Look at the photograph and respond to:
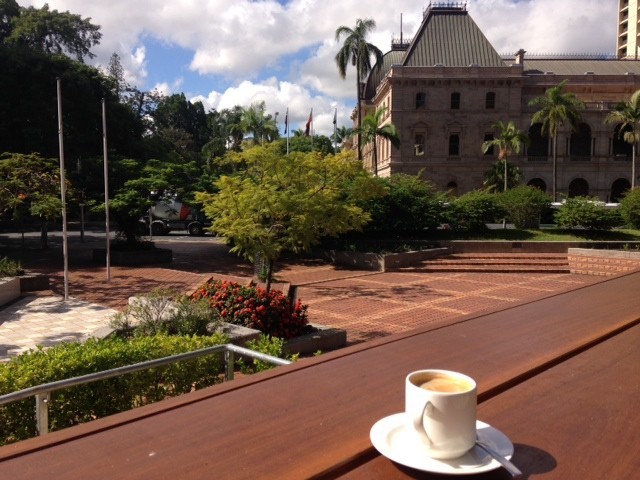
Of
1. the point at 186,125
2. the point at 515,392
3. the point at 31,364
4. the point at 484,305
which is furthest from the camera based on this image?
the point at 186,125

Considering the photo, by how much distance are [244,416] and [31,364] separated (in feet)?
12.6

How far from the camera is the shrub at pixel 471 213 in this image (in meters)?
21.0

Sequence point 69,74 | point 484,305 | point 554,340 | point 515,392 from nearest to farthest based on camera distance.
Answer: point 515,392 < point 554,340 < point 484,305 < point 69,74

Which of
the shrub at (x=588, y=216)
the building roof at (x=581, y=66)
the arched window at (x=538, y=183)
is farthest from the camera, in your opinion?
the building roof at (x=581, y=66)

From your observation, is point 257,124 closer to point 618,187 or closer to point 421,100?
point 421,100

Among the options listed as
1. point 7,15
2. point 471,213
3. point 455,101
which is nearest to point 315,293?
point 471,213

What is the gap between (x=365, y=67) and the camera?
39.7 metres

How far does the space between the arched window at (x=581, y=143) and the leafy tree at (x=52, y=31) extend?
41.2 m

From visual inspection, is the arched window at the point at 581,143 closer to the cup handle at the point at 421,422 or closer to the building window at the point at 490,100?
the building window at the point at 490,100

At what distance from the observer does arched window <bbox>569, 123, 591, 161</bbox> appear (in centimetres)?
4984

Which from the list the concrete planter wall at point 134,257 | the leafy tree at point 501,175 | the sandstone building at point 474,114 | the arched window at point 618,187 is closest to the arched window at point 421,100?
the sandstone building at point 474,114

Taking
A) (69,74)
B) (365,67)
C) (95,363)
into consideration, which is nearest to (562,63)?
(365,67)

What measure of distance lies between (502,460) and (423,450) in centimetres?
18

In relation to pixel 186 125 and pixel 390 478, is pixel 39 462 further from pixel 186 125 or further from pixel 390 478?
pixel 186 125
